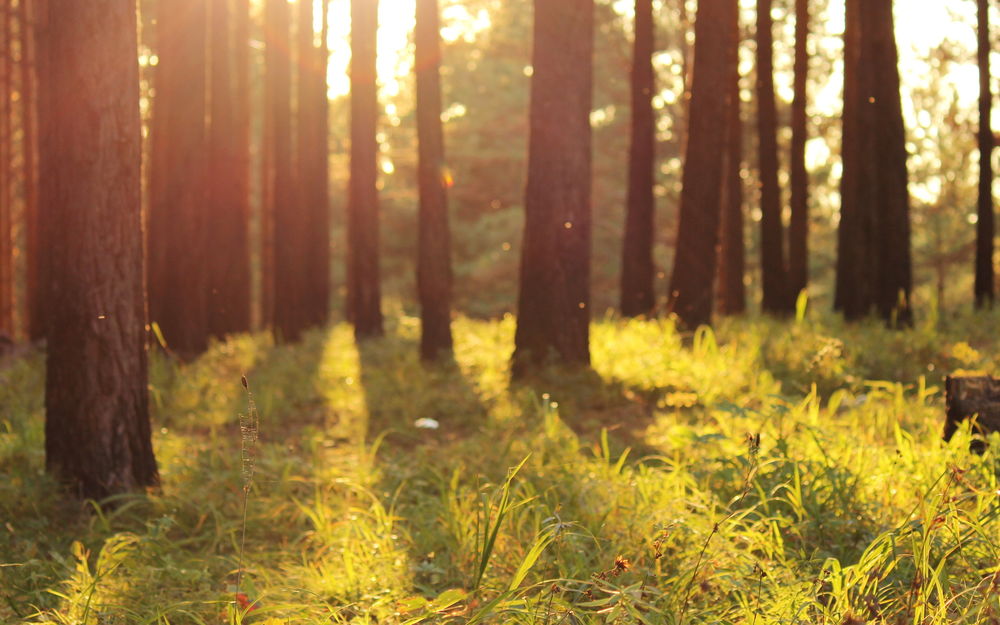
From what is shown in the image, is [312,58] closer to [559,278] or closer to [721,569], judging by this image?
[559,278]

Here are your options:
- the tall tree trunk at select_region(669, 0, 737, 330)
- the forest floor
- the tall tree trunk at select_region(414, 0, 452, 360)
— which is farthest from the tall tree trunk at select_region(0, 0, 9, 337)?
the tall tree trunk at select_region(669, 0, 737, 330)

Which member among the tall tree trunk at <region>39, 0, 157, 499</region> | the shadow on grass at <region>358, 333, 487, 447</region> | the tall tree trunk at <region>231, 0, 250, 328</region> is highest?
the tall tree trunk at <region>231, 0, 250, 328</region>

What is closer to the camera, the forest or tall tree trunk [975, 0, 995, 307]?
the forest

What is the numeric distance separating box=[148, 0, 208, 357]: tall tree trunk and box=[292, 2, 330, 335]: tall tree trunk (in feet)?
10.9

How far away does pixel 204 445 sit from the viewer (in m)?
7.63

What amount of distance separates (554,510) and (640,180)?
1217cm

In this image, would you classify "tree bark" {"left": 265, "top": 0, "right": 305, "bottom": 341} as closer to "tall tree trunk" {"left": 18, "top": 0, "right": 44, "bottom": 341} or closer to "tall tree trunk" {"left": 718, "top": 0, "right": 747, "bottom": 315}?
"tall tree trunk" {"left": 18, "top": 0, "right": 44, "bottom": 341}

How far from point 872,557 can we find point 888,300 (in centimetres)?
987

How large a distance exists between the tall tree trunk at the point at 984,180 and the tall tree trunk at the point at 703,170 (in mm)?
8152

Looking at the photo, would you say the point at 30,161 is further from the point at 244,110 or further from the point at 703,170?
the point at 703,170

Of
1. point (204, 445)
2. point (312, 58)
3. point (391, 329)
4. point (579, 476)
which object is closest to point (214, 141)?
point (312, 58)

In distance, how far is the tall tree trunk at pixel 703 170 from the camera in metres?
12.0

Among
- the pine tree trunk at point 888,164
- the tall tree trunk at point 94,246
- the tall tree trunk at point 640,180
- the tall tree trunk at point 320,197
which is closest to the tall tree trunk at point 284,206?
the tall tree trunk at point 320,197

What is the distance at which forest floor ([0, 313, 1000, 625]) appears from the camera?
3801 mm
